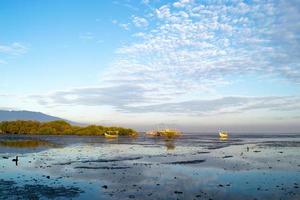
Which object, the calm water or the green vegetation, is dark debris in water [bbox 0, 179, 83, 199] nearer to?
the calm water

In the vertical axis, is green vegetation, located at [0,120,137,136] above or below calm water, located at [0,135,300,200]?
above

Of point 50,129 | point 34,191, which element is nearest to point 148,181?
point 34,191

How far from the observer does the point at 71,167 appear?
3594 cm

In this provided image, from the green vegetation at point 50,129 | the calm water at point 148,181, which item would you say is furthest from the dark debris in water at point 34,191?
the green vegetation at point 50,129

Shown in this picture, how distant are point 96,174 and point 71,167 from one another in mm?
5703

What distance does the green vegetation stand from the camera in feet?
549

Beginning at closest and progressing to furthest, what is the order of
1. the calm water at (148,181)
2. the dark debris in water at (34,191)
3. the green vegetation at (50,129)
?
the dark debris in water at (34,191) → the calm water at (148,181) → the green vegetation at (50,129)

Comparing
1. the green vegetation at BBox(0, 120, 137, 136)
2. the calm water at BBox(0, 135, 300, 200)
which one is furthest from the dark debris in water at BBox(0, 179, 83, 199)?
the green vegetation at BBox(0, 120, 137, 136)

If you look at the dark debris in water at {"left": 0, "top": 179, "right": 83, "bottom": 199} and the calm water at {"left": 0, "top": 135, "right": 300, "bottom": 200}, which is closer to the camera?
the dark debris in water at {"left": 0, "top": 179, "right": 83, "bottom": 199}

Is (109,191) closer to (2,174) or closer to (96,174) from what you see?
(96,174)

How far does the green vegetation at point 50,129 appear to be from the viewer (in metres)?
167

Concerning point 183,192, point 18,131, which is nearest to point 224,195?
point 183,192

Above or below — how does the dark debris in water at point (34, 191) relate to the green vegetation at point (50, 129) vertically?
below

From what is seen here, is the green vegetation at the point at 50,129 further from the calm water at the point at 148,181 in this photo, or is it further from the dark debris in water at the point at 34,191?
the dark debris in water at the point at 34,191
